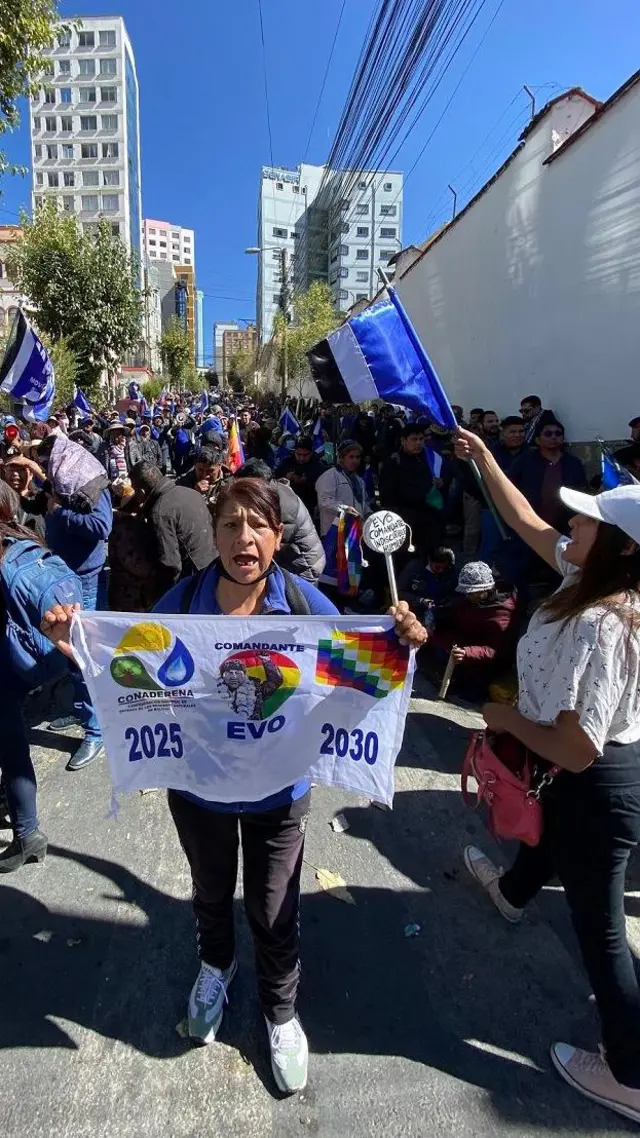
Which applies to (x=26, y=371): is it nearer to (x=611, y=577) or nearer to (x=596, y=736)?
(x=611, y=577)

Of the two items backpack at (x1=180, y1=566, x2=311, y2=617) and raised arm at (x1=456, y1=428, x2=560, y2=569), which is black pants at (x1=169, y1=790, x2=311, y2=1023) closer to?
backpack at (x1=180, y1=566, x2=311, y2=617)

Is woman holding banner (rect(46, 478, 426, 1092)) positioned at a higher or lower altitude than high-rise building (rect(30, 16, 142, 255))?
lower

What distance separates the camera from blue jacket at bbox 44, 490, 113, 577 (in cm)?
388

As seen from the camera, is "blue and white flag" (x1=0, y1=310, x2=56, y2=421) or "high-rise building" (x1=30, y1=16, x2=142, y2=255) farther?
"high-rise building" (x1=30, y1=16, x2=142, y2=255)

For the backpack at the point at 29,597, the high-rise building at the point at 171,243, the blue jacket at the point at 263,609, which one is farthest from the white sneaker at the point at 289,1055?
the high-rise building at the point at 171,243

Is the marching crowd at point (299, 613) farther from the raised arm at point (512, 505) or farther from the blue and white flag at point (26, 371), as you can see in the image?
the blue and white flag at point (26, 371)

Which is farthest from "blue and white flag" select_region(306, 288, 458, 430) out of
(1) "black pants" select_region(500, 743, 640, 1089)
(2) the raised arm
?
(1) "black pants" select_region(500, 743, 640, 1089)

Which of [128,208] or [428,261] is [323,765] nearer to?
[428,261]

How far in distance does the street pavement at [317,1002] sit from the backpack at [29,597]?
106cm

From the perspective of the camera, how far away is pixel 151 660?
1.94m

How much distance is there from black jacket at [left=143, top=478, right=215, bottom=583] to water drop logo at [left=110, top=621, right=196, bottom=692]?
→ 196 centimetres

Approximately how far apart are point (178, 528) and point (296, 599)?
208 centimetres

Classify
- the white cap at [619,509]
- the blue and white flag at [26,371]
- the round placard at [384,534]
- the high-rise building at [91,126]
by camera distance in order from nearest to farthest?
the white cap at [619,509]
the round placard at [384,534]
the blue and white flag at [26,371]
the high-rise building at [91,126]

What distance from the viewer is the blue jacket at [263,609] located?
1.94 meters
